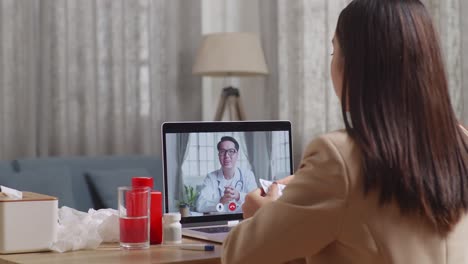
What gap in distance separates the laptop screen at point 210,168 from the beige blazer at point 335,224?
852mm

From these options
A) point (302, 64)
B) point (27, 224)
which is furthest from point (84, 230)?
point (302, 64)

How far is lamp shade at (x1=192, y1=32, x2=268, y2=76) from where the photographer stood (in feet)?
15.1

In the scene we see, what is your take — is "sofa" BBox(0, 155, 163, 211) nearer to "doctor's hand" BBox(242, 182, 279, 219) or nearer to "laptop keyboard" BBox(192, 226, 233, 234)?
"laptop keyboard" BBox(192, 226, 233, 234)

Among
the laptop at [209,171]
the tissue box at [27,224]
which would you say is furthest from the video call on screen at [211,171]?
the tissue box at [27,224]

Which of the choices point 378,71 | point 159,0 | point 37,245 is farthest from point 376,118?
point 159,0

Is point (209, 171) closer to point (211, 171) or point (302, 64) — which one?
point (211, 171)

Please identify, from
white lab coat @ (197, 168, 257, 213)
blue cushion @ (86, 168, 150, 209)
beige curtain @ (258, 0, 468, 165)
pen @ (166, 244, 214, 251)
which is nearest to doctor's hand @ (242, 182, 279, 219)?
pen @ (166, 244, 214, 251)

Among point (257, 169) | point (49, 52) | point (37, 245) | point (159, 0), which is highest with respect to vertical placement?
point (159, 0)

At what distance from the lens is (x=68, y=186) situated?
12.9ft

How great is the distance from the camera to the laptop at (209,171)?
227 centimetres

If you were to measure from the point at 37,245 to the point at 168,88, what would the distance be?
9.84 ft

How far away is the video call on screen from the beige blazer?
853mm

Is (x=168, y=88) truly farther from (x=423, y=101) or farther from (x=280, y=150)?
(x=423, y=101)

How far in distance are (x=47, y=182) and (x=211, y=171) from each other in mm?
1741
